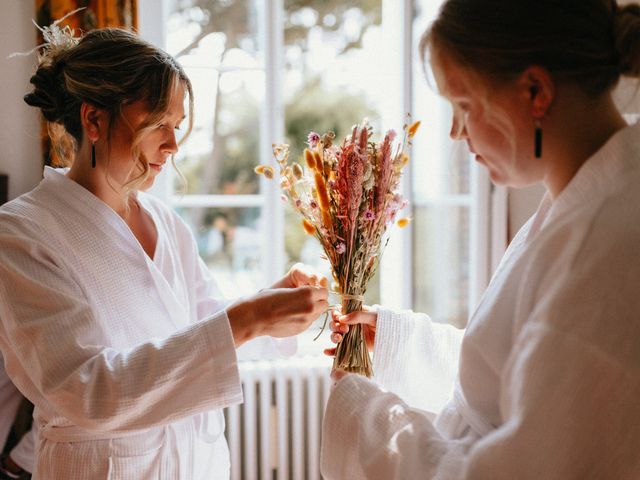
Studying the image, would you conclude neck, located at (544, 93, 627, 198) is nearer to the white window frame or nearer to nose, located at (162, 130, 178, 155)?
nose, located at (162, 130, 178, 155)

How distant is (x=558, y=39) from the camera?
795 mm

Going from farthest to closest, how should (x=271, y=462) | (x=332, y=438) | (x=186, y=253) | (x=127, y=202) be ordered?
1. (x=271, y=462)
2. (x=186, y=253)
3. (x=127, y=202)
4. (x=332, y=438)

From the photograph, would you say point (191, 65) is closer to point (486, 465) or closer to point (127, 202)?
point (127, 202)

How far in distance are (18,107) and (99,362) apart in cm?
144

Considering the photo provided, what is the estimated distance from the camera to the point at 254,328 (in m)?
1.15

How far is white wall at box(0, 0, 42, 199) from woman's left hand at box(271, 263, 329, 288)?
1187mm

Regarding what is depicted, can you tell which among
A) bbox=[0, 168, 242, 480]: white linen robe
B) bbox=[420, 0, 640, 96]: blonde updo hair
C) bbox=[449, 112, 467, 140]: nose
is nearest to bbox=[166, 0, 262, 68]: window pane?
bbox=[0, 168, 242, 480]: white linen robe

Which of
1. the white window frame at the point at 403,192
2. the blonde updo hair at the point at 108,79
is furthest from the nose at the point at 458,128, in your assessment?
the white window frame at the point at 403,192

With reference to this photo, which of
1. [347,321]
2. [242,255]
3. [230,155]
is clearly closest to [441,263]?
[242,255]

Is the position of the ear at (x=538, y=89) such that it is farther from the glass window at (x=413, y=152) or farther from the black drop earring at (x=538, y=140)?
the glass window at (x=413, y=152)

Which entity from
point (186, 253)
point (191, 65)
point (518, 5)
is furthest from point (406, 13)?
point (518, 5)

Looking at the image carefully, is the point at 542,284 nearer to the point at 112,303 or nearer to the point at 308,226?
the point at 308,226

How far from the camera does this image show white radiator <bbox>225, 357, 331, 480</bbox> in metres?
2.28

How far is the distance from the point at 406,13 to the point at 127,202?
151 cm
